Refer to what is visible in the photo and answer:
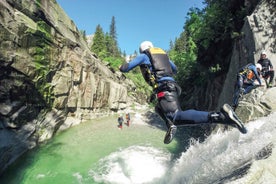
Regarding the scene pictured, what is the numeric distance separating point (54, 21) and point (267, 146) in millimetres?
24810

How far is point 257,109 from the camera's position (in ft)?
29.9

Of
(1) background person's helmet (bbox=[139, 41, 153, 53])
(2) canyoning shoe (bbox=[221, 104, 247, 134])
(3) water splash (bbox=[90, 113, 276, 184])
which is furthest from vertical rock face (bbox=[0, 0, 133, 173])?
(2) canyoning shoe (bbox=[221, 104, 247, 134])

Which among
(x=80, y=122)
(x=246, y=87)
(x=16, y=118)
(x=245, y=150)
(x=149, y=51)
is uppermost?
(x=149, y=51)

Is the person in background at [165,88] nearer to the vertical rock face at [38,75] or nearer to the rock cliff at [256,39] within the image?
the rock cliff at [256,39]

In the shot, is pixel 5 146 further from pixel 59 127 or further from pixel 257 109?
pixel 257 109

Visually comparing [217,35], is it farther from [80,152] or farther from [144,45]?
[144,45]

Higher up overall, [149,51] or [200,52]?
[200,52]

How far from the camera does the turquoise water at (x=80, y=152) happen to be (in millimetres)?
14781

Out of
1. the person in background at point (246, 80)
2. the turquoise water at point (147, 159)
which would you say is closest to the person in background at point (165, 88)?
the turquoise water at point (147, 159)

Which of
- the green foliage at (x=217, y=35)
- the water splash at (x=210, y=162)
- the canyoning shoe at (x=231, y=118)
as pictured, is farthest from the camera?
the green foliage at (x=217, y=35)

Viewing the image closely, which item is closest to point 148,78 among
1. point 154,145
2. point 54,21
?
point 154,145

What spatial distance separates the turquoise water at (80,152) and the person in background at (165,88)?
974 cm

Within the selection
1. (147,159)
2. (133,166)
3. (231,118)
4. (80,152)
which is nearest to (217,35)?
(147,159)

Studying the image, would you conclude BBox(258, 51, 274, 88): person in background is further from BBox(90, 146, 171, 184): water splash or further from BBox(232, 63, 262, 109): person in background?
BBox(90, 146, 171, 184): water splash
